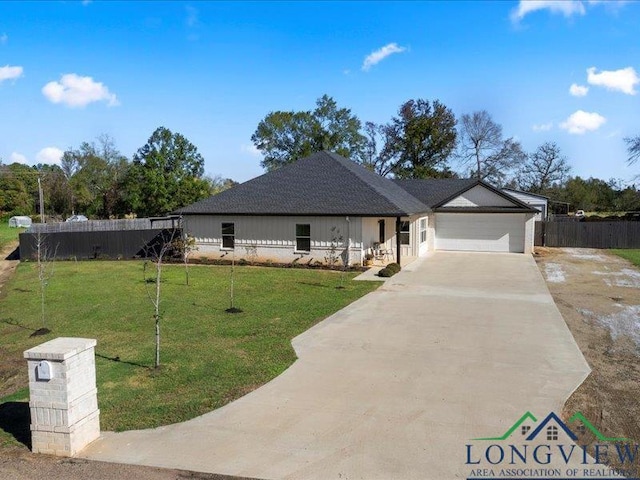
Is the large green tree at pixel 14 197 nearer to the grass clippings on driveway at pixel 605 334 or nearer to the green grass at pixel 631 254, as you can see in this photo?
the grass clippings on driveway at pixel 605 334

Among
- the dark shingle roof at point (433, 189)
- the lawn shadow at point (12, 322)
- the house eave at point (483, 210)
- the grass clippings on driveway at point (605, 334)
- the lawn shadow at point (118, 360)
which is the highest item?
the dark shingle roof at point (433, 189)

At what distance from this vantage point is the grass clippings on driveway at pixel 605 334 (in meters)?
5.88

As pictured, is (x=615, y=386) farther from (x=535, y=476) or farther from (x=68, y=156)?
(x=68, y=156)

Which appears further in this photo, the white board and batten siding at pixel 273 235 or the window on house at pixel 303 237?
the window on house at pixel 303 237

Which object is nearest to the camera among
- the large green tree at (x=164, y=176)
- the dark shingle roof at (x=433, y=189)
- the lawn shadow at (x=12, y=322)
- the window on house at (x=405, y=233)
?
the lawn shadow at (x=12, y=322)

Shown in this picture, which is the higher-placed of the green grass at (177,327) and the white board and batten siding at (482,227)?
the white board and batten siding at (482,227)

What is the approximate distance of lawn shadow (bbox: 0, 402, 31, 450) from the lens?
549cm

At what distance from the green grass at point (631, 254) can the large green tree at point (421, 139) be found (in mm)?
23102

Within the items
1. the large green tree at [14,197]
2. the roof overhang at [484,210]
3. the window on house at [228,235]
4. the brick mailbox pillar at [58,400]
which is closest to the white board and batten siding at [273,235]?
the window on house at [228,235]

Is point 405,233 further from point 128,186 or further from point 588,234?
point 128,186

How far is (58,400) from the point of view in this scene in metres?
5.03

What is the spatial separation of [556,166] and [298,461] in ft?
210

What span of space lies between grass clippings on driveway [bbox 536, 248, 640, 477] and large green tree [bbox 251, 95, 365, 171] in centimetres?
3128

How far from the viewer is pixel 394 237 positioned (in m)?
23.9
